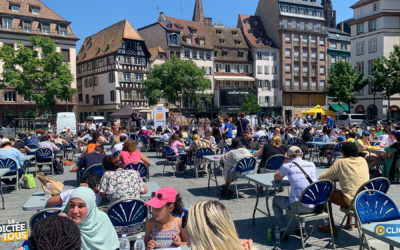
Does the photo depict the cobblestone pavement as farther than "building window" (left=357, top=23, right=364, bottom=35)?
No

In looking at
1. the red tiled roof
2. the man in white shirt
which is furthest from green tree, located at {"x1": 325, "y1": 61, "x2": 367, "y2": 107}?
the man in white shirt

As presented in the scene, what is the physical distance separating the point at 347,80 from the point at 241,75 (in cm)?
2127

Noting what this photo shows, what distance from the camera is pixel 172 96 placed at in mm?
48500

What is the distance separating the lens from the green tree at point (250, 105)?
58406 mm

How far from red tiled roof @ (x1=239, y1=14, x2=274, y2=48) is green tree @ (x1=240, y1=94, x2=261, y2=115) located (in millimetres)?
11779

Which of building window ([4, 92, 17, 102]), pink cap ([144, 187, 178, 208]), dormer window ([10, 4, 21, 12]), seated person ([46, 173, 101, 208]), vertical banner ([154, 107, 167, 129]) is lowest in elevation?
seated person ([46, 173, 101, 208])

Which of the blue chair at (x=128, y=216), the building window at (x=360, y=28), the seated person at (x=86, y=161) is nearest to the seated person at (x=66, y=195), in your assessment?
the blue chair at (x=128, y=216)

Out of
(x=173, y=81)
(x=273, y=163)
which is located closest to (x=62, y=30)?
(x=173, y=81)

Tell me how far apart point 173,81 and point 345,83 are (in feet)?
75.2

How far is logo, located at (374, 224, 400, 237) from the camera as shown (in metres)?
3.67

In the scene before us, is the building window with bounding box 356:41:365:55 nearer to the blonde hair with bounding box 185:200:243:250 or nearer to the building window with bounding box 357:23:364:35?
the building window with bounding box 357:23:364:35

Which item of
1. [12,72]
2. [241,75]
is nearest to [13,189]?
[12,72]

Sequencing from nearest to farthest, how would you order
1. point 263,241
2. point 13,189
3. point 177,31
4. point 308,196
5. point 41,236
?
point 41,236 → point 308,196 → point 263,241 → point 13,189 → point 177,31

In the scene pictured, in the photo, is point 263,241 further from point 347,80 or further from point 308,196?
point 347,80
